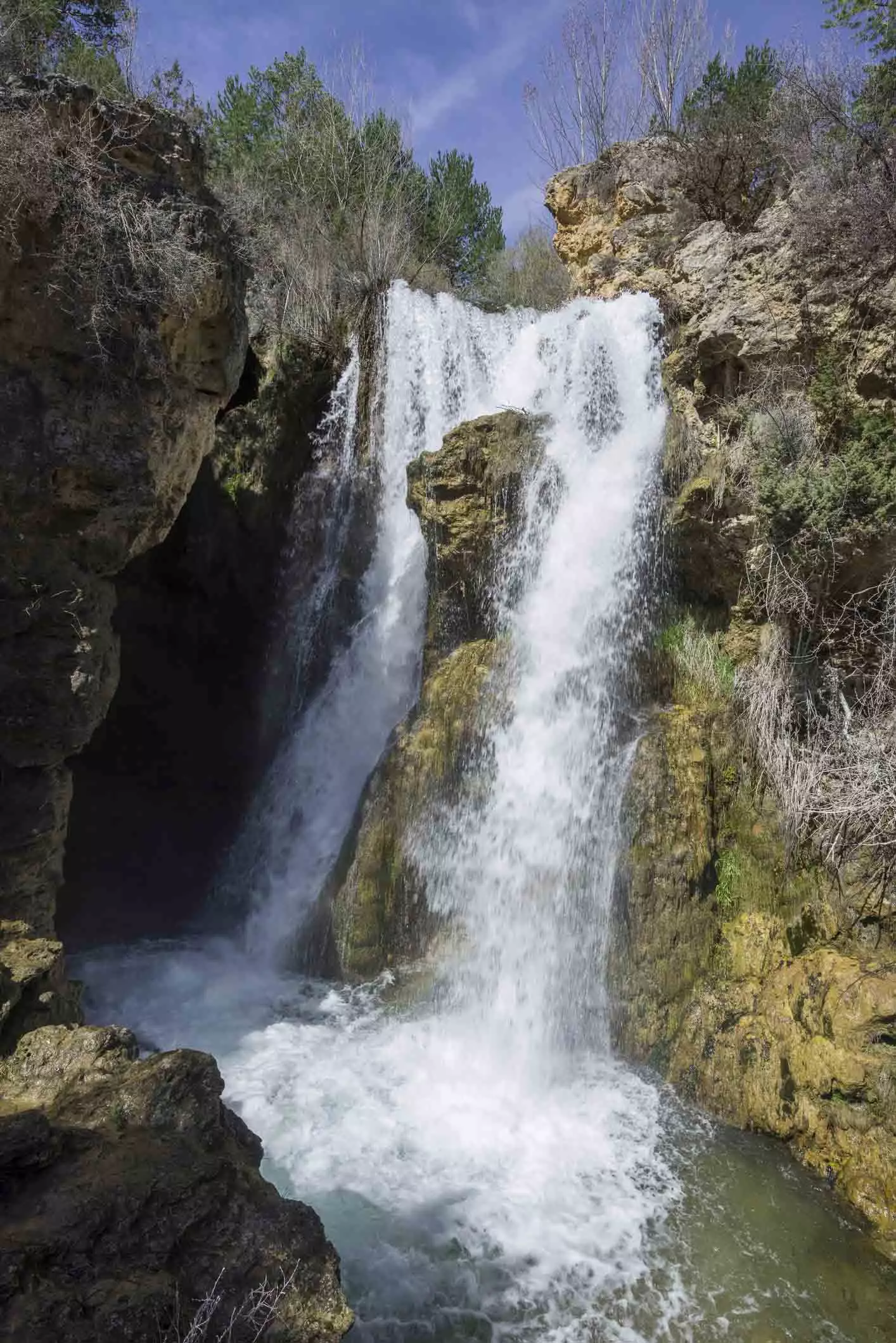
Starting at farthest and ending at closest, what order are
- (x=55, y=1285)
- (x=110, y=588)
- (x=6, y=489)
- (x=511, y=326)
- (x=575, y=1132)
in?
(x=511, y=326) < (x=110, y=588) < (x=6, y=489) < (x=575, y=1132) < (x=55, y=1285)

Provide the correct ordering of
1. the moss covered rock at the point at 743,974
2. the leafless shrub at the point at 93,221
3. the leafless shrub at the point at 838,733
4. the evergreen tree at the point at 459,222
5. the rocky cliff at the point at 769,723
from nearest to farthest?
the moss covered rock at the point at 743,974, the rocky cliff at the point at 769,723, the leafless shrub at the point at 93,221, the leafless shrub at the point at 838,733, the evergreen tree at the point at 459,222

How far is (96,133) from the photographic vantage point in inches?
224

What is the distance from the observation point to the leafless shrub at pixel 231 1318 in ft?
7.93

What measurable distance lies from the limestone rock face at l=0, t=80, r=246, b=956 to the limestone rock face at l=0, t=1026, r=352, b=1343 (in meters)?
2.94

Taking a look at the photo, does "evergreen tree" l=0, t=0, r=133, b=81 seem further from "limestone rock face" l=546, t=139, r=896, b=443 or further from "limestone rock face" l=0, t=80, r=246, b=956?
"limestone rock face" l=546, t=139, r=896, b=443

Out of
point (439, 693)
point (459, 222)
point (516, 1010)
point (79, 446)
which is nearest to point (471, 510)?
point (439, 693)

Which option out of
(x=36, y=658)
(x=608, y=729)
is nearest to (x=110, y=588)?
(x=36, y=658)

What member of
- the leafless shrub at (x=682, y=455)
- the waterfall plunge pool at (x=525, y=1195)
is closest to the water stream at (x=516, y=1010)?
the waterfall plunge pool at (x=525, y=1195)

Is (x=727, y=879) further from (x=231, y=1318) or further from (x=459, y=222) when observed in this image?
(x=459, y=222)

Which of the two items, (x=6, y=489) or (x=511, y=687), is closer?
(x=6, y=489)

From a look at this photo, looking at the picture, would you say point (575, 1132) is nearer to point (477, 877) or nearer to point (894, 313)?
point (477, 877)

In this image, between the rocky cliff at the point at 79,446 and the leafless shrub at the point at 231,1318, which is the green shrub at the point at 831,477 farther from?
the leafless shrub at the point at 231,1318

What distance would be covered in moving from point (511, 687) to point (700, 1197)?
4102 millimetres

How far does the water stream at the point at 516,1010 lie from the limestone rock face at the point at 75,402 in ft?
8.25
